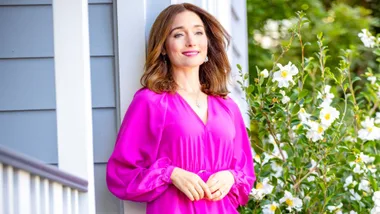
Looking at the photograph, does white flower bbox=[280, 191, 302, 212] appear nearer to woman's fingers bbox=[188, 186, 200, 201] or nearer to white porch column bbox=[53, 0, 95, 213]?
woman's fingers bbox=[188, 186, 200, 201]

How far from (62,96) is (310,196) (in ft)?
5.19

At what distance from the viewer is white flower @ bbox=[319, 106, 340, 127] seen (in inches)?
152

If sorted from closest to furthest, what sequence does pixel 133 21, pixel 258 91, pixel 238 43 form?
pixel 133 21, pixel 258 91, pixel 238 43

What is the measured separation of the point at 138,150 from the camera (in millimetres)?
3172

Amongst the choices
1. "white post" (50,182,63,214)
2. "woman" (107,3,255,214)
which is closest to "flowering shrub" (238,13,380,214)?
"woman" (107,3,255,214)

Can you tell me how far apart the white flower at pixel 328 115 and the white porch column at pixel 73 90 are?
4.40ft

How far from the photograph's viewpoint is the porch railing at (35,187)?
2.37 metres

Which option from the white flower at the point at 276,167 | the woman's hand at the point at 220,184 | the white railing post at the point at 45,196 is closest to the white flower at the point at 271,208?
the white flower at the point at 276,167

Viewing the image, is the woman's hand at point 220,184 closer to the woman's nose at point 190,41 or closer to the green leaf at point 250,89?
the woman's nose at point 190,41

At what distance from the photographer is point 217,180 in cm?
313

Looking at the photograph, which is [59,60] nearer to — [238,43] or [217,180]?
[217,180]

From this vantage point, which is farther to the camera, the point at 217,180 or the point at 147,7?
the point at 147,7

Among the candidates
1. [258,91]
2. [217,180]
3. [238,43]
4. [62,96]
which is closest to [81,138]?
[62,96]

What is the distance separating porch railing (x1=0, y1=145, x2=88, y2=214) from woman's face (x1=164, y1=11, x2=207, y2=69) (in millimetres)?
665
